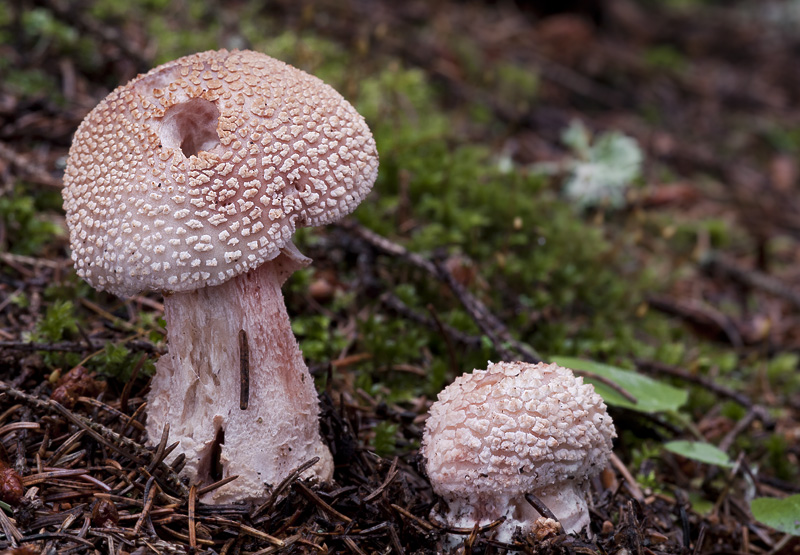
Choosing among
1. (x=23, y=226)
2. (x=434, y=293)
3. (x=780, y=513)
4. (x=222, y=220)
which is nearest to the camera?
(x=222, y=220)

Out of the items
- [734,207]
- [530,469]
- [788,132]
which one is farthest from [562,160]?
[530,469]

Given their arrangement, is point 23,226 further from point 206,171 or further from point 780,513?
point 780,513

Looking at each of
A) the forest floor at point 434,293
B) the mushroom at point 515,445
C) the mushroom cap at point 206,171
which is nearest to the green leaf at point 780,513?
the forest floor at point 434,293

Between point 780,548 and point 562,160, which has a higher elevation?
point 562,160

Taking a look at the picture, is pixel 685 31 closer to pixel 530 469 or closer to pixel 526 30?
pixel 526 30

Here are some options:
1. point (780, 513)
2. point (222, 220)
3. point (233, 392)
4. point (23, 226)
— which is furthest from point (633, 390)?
point (23, 226)

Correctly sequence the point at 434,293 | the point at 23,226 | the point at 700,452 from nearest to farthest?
the point at 700,452 → the point at 23,226 → the point at 434,293
